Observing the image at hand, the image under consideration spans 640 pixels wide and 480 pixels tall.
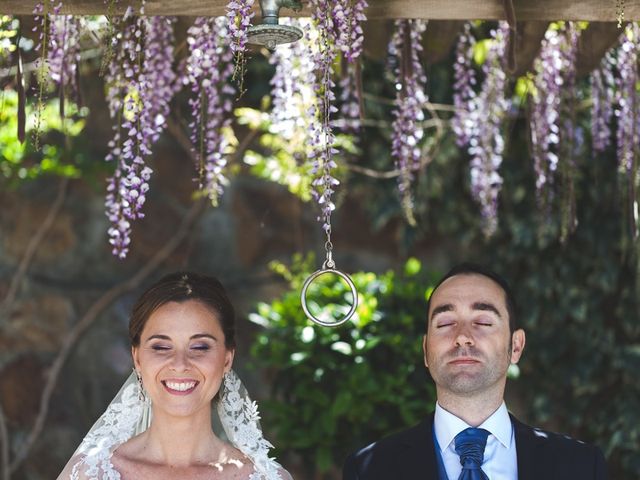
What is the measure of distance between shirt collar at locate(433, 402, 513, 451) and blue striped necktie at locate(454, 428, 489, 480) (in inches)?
1.1

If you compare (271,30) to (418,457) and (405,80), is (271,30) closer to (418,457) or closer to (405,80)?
(405,80)

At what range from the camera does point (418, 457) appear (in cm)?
280

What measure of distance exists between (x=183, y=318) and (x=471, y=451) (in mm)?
922

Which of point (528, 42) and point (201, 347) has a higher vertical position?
point (528, 42)

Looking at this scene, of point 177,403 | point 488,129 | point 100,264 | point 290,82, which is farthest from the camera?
point 100,264

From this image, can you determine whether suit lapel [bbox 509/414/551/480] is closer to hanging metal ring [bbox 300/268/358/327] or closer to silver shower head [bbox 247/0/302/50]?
hanging metal ring [bbox 300/268/358/327]

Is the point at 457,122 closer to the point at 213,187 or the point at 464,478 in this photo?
the point at 213,187

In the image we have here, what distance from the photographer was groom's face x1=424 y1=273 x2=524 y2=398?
280 centimetres

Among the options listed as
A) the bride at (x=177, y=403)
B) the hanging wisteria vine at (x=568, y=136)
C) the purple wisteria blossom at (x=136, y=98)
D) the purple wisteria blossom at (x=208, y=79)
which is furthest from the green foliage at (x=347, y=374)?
the bride at (x=177, y=403)

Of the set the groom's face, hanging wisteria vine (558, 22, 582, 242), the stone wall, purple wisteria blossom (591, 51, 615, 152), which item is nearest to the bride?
the groom's face

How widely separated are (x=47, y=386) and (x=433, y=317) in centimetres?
380

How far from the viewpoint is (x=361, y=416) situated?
4.48m

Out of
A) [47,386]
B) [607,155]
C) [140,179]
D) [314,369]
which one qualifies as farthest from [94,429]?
[607,155]

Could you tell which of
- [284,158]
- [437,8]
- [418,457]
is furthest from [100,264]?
[418,457]
